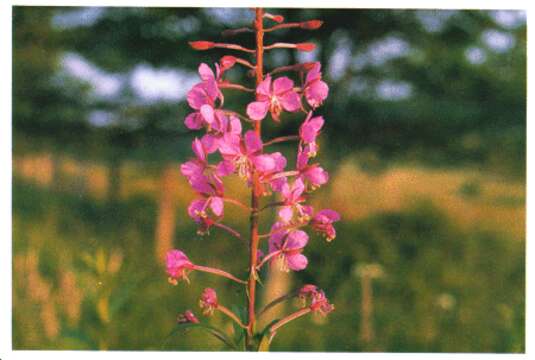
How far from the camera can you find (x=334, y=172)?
4.56 m

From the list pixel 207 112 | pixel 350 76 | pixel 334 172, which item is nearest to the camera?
pixel 207 112

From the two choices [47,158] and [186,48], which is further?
[47,158]

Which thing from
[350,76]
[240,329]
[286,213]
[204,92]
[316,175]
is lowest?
[240,329]

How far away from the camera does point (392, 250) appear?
438 centimetres

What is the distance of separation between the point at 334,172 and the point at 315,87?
2.91 m

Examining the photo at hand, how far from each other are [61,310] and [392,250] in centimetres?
231

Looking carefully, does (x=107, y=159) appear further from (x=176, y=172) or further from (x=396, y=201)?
(x=396, y=201)

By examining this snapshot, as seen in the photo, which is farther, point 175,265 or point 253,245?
point 175,265

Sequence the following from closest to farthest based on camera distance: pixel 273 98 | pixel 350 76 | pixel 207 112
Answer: pixel 207 112 → pixel 273 98 → pixel 350 76

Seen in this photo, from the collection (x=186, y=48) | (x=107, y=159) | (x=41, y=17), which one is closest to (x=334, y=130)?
(x=186, y=48)

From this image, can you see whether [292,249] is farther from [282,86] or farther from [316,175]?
[282,86]

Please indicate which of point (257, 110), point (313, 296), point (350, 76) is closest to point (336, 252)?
point (350, 76)

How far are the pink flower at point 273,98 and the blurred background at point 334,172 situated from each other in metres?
1.84

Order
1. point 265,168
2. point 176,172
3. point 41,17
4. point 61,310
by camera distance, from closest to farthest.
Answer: point 265,168 < point 61,310 < point 41,17 < point 176,172
